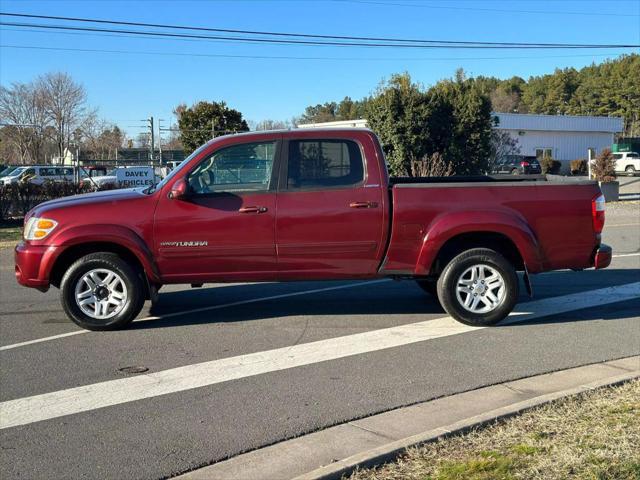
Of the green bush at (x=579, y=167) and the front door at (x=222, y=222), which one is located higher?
the green bush at (x=579, y=167)

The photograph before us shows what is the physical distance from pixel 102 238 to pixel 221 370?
6.68 feet

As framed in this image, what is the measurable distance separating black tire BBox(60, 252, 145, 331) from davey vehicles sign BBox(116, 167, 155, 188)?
1384 cm

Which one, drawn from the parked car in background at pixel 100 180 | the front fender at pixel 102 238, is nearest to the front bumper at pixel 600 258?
the front fender at pixel 102 238

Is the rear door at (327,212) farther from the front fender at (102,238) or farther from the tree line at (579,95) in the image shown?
the tree line at (579,95)

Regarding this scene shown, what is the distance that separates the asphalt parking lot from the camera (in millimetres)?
4375

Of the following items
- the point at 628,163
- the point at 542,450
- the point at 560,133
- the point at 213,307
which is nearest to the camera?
the point at 542,450

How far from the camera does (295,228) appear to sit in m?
6.94

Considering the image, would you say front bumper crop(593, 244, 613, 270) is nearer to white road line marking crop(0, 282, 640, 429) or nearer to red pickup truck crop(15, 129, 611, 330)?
red pickup truck crop(15, 129, 611, 330)

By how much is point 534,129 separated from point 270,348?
53330mm

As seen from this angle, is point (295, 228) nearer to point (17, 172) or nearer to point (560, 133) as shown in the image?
point (17, 172)

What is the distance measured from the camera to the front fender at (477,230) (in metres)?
6.92

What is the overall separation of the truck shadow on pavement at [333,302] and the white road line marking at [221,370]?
582mm

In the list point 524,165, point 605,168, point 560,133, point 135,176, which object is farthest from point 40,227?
point 560,133

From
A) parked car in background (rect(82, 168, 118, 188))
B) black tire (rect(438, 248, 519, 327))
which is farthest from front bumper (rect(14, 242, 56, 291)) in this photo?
parked car in background (rect(82, 168, 118, 188))
